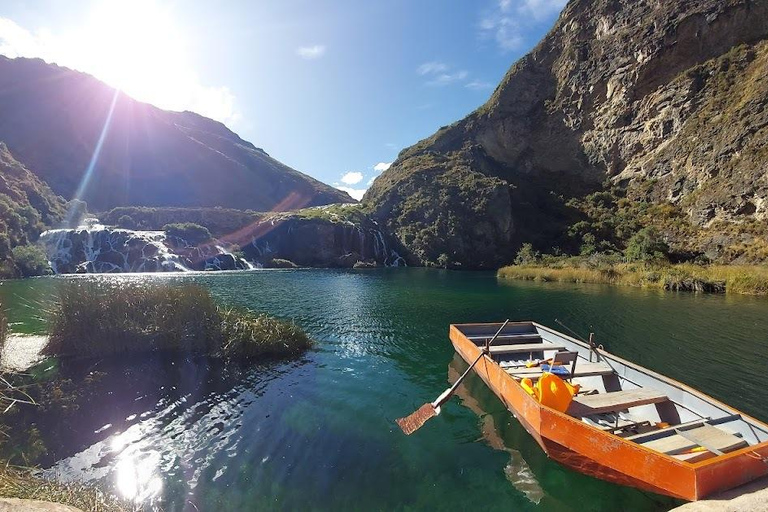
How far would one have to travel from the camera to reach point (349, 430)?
10.4 metres

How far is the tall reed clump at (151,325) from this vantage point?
14.6 m

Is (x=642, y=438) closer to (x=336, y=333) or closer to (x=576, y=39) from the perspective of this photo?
(x=336, y=333)

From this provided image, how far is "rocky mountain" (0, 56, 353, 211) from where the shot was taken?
138m

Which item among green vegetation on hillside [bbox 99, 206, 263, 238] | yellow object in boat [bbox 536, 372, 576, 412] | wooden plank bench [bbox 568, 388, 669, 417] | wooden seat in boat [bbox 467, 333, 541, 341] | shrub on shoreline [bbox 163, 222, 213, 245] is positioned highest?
green vegetation on hillside [bbox 99, 206, 263, 238]

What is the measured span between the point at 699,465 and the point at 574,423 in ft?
6.69

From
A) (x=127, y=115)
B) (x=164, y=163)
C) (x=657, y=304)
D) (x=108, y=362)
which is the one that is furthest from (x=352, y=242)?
(x=127, y=115)

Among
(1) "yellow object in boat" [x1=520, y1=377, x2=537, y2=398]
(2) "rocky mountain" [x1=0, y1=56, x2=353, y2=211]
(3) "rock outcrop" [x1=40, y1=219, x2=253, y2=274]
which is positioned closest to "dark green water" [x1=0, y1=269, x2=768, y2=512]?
(1) "yellow object in boat" [x1=520, y1=377, x2=537, y2=398]

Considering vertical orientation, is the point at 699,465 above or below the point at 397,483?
above

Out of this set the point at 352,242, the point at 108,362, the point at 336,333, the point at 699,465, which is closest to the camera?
the point at 699,465

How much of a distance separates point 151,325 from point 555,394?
14.9 meters

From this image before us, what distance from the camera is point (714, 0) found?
73.8m

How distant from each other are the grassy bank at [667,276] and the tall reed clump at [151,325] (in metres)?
39.1

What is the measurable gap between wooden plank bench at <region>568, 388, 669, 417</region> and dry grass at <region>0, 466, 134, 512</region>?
9.48 metres

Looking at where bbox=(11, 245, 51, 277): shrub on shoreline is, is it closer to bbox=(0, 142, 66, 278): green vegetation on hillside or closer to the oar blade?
bbox=(0, 142, 66, 278): green vegetation on hillside
